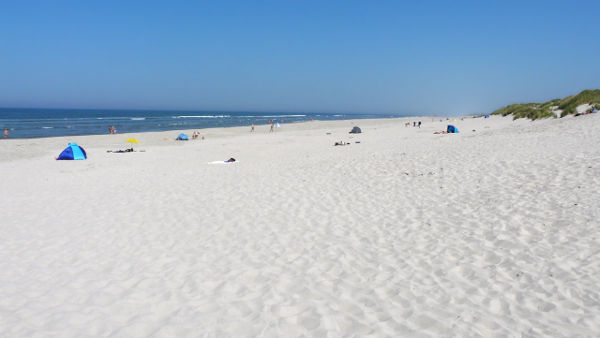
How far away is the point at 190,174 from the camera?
1338cm

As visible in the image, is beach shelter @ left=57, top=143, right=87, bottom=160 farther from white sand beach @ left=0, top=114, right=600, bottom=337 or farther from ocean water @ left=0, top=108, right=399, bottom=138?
ocean water @ left=0, top=108, right=399, bottom=138

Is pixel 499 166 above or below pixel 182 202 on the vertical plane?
above

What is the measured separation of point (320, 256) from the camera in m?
5.50

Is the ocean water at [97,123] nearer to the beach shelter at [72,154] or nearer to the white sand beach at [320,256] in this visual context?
the beach shelter at [72,154]

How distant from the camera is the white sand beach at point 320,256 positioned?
3.87m

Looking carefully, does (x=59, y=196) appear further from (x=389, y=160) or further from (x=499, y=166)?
(x=499, y=166)

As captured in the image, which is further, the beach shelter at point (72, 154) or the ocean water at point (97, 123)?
the ocean water at point (97, 123)

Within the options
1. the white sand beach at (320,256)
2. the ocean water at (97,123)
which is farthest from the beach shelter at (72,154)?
the ocean water at (97,123)

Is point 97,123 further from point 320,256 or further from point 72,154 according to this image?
point 320,256

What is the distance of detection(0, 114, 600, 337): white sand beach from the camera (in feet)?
12.7

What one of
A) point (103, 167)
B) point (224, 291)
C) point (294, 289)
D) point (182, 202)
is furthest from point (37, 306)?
point (103, 167)

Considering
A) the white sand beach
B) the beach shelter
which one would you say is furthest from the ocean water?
the white sand beach

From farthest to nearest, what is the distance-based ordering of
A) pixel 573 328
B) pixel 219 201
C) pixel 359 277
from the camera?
pixel 219 201, pixel 359 277, pixel 573 328

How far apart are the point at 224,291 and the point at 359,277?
1.73 meters
